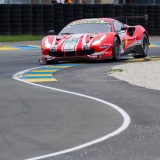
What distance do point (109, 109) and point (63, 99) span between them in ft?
3.69

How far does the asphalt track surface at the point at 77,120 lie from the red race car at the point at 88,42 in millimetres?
3373

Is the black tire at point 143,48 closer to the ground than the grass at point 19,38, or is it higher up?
higher up

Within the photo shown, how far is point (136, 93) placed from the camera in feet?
30.3

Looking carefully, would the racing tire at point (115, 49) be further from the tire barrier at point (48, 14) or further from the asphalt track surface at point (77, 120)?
the tire barrier at point (48, 14)

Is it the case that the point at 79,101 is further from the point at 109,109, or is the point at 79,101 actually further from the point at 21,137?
the point at 21,137

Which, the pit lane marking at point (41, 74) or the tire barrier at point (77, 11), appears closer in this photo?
the pit lane marking at point (41, 74)

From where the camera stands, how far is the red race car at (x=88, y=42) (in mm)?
14656

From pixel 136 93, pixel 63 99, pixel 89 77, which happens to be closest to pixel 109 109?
pixel 63 99

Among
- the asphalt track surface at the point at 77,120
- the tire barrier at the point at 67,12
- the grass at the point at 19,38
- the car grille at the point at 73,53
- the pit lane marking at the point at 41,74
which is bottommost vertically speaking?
the grass at the point at 19,38

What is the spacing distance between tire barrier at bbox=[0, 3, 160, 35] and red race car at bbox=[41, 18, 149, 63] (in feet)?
27.1

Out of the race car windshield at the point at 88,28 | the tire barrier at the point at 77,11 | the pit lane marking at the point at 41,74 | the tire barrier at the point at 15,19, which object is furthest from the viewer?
the tire barrier at the point at 77,11

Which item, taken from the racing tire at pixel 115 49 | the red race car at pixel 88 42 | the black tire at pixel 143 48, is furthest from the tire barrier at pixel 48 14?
the racing tire at pixel 115 49

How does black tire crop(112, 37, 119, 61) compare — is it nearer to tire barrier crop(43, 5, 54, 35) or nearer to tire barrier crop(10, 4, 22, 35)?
tire barrier crop(10, 4, 22, 35)

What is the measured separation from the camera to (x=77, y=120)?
266 inches
